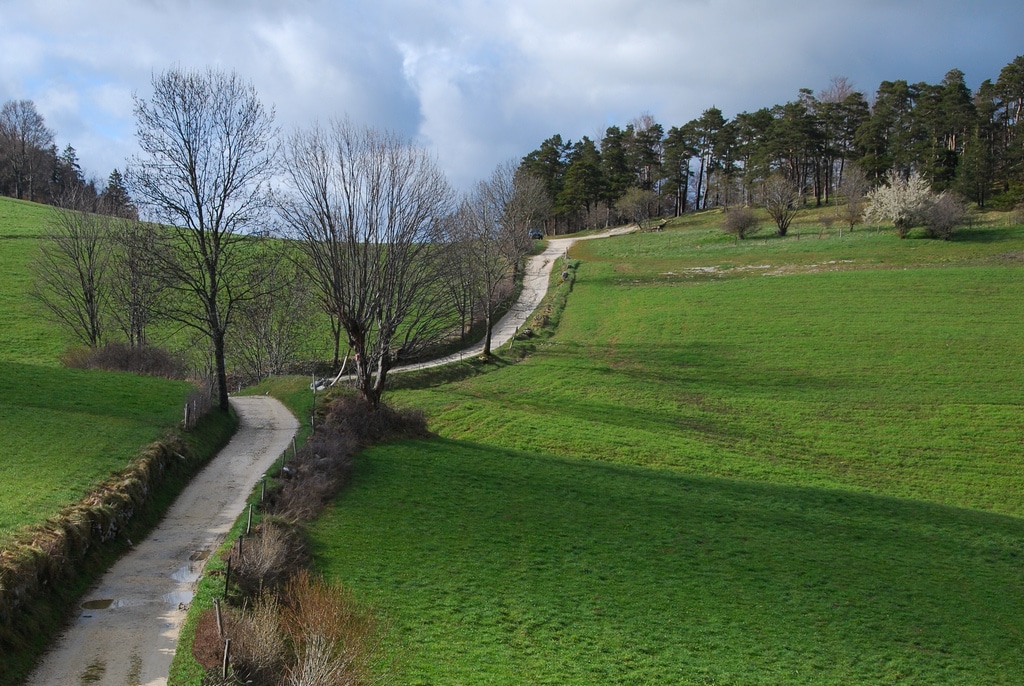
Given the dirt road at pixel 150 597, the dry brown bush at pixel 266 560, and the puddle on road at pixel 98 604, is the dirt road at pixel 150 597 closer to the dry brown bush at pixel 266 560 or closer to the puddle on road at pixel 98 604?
the puddle on road at pixel 98 604

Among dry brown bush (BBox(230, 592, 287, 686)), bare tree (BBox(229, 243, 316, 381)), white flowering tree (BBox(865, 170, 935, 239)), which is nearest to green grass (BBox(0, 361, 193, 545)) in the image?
dry brown bush (BBox(230, 592, 287, 686))

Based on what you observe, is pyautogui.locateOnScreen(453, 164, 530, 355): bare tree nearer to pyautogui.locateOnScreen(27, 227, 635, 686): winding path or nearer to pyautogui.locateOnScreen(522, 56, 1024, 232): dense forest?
pyautogui.locateOnScreen(27, 227, 635, 686): winding path

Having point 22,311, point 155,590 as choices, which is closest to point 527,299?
point 22,311

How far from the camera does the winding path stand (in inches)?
420

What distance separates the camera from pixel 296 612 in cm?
1330

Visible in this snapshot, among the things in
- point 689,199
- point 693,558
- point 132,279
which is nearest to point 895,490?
point 693,558

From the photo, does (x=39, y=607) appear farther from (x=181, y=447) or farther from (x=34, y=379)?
(x=34, y=379)

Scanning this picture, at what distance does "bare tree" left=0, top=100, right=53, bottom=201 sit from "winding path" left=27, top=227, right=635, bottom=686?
117 meters

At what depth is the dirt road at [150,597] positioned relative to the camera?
10634 mm

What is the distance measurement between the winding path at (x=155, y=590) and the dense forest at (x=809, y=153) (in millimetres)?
95639

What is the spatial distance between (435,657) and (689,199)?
150 meters

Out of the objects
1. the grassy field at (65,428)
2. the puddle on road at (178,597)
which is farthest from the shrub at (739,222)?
→ the puddle on road at (178,597)

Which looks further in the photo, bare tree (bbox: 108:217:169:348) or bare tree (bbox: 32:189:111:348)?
bare tree (bbox: 32:189:111:348)

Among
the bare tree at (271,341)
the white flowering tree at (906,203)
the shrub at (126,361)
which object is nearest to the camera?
the shrub at (126,361)
